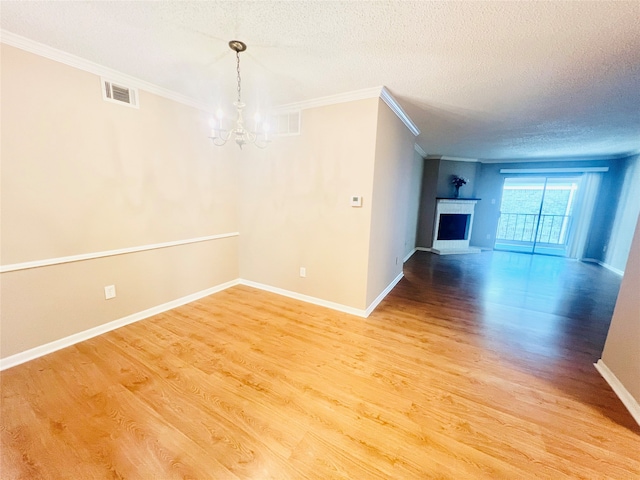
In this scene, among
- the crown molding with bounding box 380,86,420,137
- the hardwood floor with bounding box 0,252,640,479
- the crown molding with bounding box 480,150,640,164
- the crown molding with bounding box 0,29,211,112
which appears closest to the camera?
the hardwood floor with bounding box 0,252,640,479

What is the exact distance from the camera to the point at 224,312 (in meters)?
2.96

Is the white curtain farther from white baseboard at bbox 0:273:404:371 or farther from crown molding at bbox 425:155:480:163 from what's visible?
white baseboard at bbox 0:273:404:371

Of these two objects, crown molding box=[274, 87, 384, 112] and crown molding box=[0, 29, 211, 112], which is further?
crown molding box=[274, 87, 384, 112]

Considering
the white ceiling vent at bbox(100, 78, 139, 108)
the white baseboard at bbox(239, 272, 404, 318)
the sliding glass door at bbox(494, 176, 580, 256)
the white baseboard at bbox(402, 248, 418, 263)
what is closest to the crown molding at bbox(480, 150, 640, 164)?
the sliding glass door at bbox(494, 176, 580, 256)

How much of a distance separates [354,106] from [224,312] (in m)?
2.70

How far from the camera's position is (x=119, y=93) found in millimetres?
2365

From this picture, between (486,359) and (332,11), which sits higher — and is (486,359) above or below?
below

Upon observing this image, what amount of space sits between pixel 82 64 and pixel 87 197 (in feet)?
3.59

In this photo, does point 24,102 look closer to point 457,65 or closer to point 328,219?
point 328,219

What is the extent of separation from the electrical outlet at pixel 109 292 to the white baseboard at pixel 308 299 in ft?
5.33

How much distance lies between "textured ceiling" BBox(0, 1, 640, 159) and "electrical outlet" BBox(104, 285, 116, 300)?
2.00 metres

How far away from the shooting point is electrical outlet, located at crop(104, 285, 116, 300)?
2449 mm

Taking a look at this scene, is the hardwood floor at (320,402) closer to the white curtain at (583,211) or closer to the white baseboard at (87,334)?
the white baseboard at (87,334)

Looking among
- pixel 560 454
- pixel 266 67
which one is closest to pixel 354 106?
pixel 266 67
